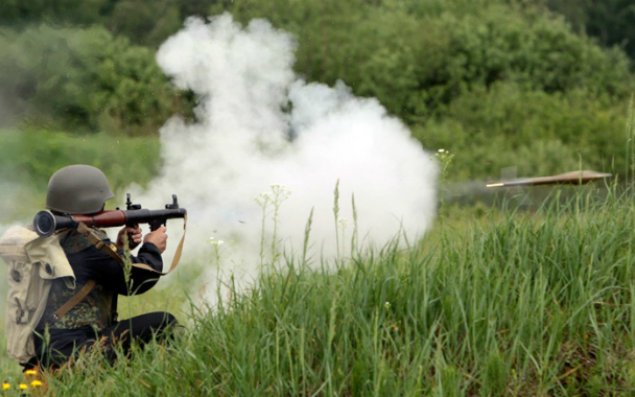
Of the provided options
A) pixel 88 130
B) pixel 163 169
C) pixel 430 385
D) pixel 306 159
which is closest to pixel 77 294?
pixel 430 385

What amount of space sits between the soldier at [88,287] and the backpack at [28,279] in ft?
0.12

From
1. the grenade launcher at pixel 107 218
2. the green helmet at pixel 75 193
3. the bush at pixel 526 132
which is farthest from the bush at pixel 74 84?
the green helmet at pixel 75 193

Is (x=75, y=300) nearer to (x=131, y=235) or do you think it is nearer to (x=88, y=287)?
(x=88, y=287)

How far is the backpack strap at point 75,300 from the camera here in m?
5.37

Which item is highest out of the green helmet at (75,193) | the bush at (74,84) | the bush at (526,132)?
the bush at (74,84)

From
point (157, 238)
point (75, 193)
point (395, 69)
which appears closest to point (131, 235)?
point (157, 238)

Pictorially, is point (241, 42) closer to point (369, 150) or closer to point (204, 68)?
point (204, 68)

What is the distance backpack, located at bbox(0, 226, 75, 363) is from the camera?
5.36m

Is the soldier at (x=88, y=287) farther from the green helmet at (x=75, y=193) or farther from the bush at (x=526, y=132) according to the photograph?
the bush at (x=526, y=132)

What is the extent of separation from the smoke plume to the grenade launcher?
1.56 metres

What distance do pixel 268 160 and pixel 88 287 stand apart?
3046 millimetres

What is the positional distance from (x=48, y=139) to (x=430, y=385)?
9.06m

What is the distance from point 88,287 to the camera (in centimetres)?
544

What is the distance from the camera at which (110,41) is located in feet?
45.9
